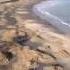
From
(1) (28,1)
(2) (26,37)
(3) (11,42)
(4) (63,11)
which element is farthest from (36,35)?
(1) (28,1)

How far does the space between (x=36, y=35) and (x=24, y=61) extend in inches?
51.2

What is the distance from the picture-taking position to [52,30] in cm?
633

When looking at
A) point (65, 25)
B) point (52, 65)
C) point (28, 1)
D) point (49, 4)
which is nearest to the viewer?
point (52, 65)

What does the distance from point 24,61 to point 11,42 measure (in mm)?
955

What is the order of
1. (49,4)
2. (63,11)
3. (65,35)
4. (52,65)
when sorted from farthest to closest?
(49,4) < (63,11) < (65,35) < (52,65)

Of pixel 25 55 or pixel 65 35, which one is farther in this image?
pixel 65 35

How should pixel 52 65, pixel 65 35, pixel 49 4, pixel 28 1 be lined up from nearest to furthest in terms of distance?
pixel 52 65 → pixel 65 35 → pixel 49 4 → pixel 28 1

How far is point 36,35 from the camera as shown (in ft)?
19.9

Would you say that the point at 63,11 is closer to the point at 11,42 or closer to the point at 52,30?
the point at 52,30

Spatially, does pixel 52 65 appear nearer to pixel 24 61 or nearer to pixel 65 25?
pixel 24 61

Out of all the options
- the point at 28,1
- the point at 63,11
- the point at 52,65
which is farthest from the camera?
the point at 28,1

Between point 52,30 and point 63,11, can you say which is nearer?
point 52,30

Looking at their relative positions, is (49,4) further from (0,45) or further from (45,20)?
(0,45)

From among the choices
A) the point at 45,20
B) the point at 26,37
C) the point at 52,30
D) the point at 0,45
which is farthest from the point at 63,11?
the point at 0,45
